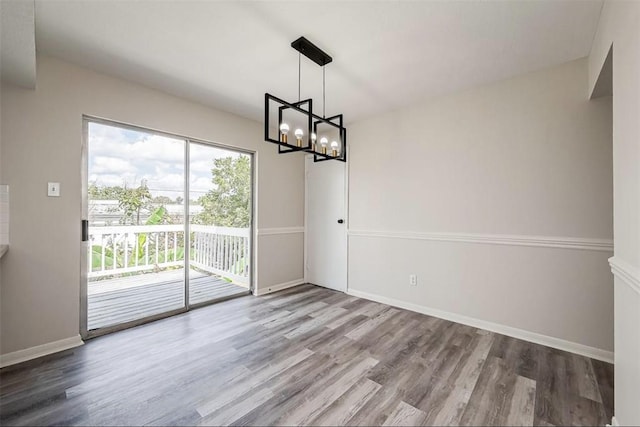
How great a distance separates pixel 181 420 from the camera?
157cm

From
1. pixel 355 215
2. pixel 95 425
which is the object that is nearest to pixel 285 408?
pixel 95 425

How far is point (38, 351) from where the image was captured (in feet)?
7.37

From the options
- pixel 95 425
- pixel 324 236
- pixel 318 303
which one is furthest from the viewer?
pixel 324 236

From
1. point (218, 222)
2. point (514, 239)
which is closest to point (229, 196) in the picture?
point (218, 222)

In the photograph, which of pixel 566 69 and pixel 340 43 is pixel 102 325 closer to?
pixel 340 43

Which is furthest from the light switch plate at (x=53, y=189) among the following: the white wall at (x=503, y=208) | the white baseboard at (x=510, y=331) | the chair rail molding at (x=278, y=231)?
the white baseboard at (x=510, y=331)

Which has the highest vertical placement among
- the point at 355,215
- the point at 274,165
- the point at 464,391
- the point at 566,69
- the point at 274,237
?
the point at 566,69

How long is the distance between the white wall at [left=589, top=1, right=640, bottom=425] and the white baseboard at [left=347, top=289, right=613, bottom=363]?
1.07m

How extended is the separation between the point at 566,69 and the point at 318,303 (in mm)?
3533

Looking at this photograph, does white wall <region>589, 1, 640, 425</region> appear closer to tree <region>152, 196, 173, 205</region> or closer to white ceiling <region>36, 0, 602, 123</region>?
white ceiling <region>36, 0, 602, 123</region>

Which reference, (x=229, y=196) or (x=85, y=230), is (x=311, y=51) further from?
(x=85, y=230)

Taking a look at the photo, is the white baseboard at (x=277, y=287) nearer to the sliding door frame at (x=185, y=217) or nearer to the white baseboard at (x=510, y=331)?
the sliding door frame at (x=185, y=217)

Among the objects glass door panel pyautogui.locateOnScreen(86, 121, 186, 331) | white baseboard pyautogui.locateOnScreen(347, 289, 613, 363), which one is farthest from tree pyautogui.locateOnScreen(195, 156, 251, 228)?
white baseboard pyautogui.locateOnScreen(347, 289, 613, 363)

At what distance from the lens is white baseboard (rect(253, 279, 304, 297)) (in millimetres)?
3900
